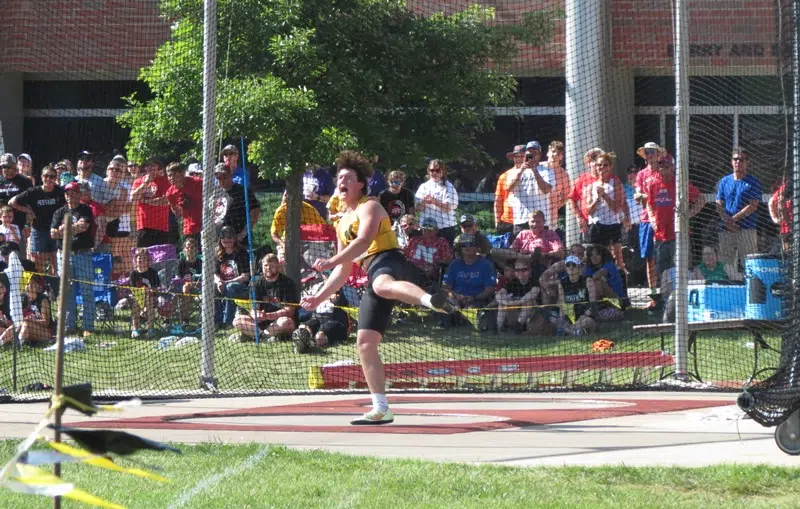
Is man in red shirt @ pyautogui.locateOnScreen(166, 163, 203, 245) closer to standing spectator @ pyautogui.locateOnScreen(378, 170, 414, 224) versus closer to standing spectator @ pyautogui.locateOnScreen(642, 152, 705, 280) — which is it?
standing spectator @ pyautogui.locateOnScreen(378, 170, 414, 224)

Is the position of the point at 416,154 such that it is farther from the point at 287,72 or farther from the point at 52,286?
the point at 52,286

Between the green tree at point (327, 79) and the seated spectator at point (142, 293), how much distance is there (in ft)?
4.89

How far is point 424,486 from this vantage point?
6125 millimetres

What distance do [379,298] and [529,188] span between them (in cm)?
668

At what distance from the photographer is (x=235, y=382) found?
11.5 m

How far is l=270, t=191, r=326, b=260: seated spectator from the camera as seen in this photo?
595 inches

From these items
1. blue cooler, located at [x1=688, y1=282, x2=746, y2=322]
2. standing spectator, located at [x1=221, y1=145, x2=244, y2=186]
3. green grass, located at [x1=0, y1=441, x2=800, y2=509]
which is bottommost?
green grass, located at [x1=0, y1=441, x2=800, y2=509]

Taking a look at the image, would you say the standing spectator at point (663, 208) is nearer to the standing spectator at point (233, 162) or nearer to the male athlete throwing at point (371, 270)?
the standing spectator at point (233, 162)

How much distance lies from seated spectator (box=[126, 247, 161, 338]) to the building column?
6.74 meters

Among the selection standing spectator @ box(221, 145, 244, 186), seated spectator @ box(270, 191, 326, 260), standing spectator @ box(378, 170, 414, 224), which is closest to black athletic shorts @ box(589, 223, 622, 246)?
standing spectator @ box(378, 170, 414, 224)

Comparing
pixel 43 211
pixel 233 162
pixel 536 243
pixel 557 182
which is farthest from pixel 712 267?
pixel 43 211

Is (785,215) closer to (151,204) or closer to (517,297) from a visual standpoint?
(517,297)

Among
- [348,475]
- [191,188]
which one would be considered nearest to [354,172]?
[348,475]

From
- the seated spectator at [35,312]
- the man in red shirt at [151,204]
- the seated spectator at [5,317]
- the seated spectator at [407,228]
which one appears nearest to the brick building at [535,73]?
the man in red shirt at [151,204]
